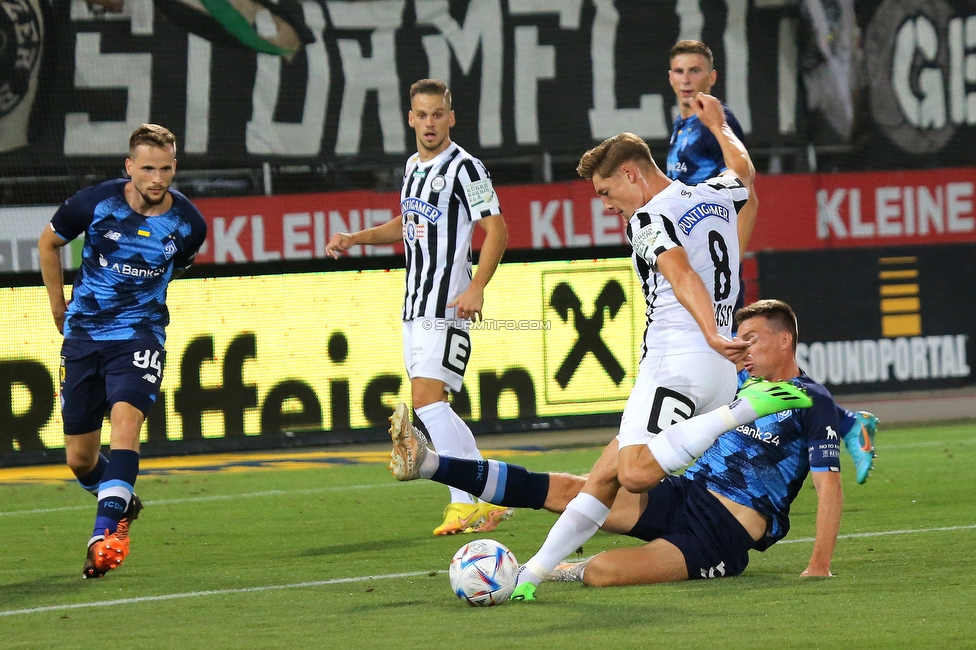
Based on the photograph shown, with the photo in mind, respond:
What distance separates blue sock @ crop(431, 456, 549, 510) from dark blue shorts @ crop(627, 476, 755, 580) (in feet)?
1.32

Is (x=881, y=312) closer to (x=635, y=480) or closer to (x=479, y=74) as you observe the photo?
(x=479, y=74)

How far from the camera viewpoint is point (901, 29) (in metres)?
17.8

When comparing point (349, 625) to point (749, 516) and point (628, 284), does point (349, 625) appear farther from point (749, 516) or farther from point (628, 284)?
point (628, 284)

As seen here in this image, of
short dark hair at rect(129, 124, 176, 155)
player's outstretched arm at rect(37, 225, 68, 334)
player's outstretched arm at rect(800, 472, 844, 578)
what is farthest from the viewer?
player's outstretched arm at rect(37, 225, 68, 334)

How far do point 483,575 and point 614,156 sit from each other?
156 cm

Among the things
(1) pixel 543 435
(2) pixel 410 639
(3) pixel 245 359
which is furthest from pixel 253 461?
(2) pixel 410 639

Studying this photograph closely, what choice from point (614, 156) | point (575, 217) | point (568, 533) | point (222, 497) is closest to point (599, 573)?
point (568, 533)

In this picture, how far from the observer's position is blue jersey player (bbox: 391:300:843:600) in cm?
577

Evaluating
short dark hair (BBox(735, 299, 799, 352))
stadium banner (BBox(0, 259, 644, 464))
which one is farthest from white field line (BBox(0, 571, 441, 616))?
stadium banner (BBox(0, 259, 644, 464))

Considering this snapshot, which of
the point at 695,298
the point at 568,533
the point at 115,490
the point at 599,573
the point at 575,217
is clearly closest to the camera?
the point at 695,298

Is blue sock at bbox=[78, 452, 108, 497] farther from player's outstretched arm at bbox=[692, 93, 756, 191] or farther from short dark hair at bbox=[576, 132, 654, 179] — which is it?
player's outstretched arm at bbox=[692, 93, 756, 191]

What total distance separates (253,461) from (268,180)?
4789mm

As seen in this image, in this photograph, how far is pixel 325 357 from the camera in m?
12.3

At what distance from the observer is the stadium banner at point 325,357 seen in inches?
456
